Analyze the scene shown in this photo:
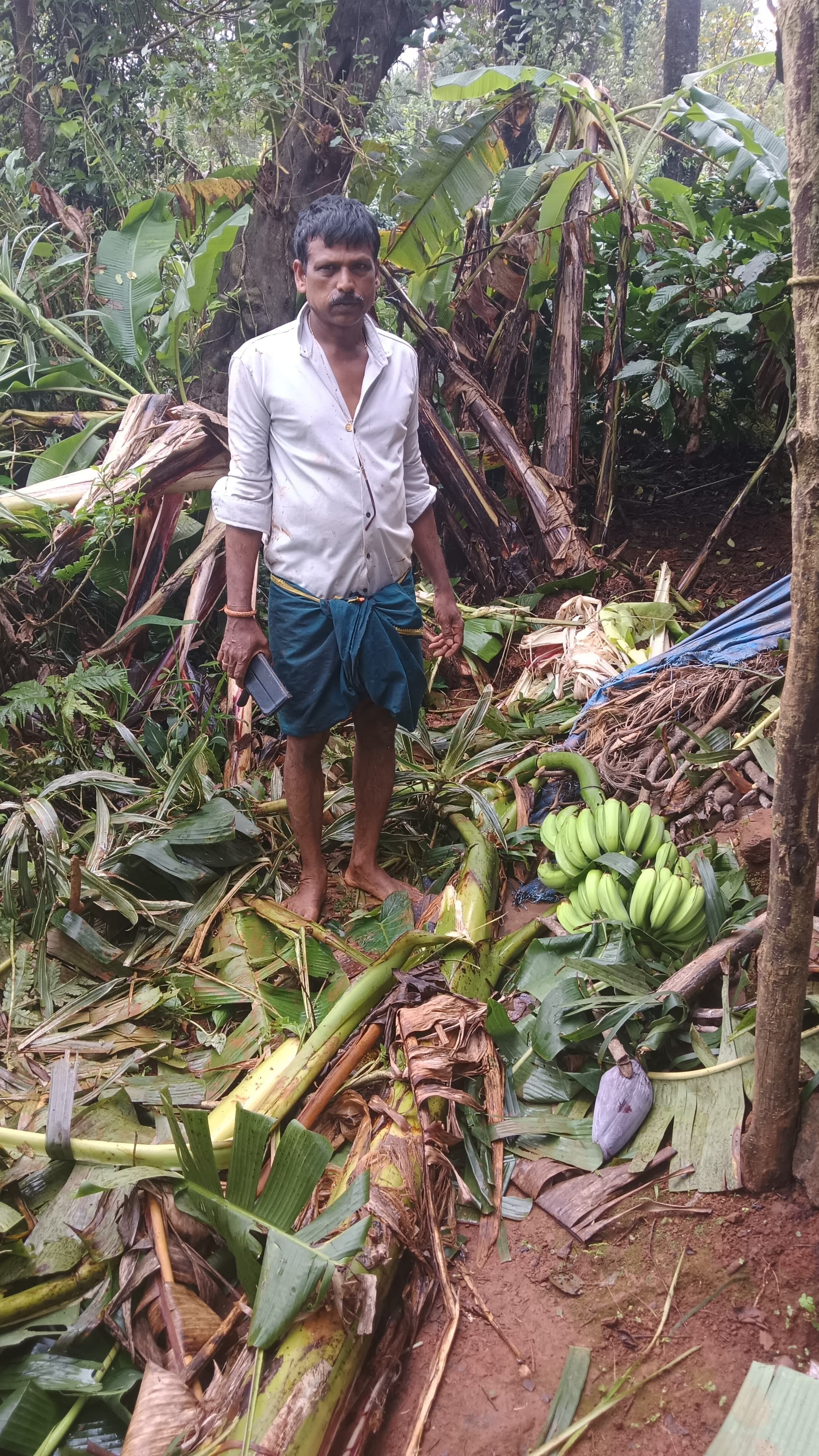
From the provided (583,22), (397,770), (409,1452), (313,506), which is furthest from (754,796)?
(583,22)

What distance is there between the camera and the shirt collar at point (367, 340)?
237 cm

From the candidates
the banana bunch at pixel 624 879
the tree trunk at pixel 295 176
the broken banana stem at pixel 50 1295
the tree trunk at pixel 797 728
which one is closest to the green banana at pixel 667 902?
the banana bunch at pixel 624 879

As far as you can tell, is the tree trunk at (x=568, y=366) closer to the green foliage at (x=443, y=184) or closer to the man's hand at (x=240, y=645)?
the green foliage at (x=443, y=184)

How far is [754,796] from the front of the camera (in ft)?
8.74

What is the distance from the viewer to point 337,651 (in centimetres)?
253

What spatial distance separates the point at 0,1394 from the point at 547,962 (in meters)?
1.43

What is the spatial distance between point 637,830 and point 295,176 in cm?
408

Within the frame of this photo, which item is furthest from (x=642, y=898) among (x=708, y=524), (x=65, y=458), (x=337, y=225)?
(x=708, y=524)

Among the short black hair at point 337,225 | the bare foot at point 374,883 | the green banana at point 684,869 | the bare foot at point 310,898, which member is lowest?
the bare foot at point 374,883

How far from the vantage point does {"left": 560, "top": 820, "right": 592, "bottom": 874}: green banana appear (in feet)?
8.26

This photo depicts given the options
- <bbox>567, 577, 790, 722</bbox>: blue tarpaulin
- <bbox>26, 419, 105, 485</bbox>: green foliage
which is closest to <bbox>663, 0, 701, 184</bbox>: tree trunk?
<bbox>567, 577, 790, 722</bbox>: blue tarpaulin

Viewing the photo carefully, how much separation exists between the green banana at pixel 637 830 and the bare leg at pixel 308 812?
92 centimetres

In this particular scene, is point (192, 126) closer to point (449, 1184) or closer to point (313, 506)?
point (313, 506)

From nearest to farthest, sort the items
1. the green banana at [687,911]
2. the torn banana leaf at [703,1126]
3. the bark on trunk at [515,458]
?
the torn banana leaf at [703,1126] → the green banana at [687,911] → the bark on trunk at [515,458]
